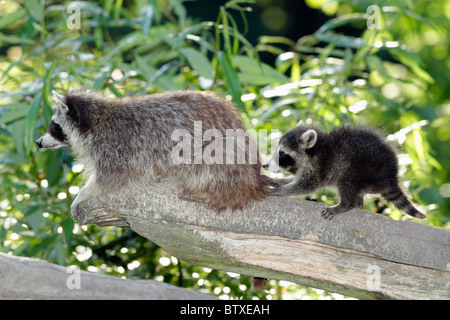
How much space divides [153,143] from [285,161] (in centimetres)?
86

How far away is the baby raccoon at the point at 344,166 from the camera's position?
3064mm

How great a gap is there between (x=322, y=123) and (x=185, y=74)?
1.29 meters

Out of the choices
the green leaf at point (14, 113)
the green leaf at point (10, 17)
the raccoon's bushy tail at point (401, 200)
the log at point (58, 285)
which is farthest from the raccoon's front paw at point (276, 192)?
the green leaf at point (10, 17)

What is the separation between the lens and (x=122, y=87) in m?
4.60

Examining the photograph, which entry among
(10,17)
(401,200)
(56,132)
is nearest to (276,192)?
(401,200)

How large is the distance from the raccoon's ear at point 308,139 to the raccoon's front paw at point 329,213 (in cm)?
44

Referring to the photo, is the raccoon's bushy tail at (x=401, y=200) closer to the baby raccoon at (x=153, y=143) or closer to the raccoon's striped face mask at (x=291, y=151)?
the raccoon's striped face mask at (x=291, y=151)

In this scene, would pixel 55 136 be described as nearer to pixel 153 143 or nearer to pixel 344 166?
pixel 153 143

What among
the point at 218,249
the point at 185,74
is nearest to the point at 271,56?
the point at 185,74

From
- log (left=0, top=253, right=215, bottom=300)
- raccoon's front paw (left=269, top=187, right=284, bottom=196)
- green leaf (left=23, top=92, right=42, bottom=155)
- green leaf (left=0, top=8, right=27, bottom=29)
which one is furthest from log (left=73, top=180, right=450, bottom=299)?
green leaf (left=0, top=8, right=27, bottom=29)

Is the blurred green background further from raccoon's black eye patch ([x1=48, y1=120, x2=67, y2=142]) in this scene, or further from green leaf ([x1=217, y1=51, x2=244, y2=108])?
raccoon's black eye patch ([x1=48, y1=120, x2=67, y2=142])

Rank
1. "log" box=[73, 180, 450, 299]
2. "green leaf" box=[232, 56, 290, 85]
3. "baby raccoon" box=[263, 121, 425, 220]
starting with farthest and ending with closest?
1. "green leaf" box=[232, 56, 290, 85]
2. "baby raccoon" box=[263, 121, 425, 220]
3. "log" box=[73, 180, 450, 299]

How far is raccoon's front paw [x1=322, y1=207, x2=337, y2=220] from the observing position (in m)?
2.91
